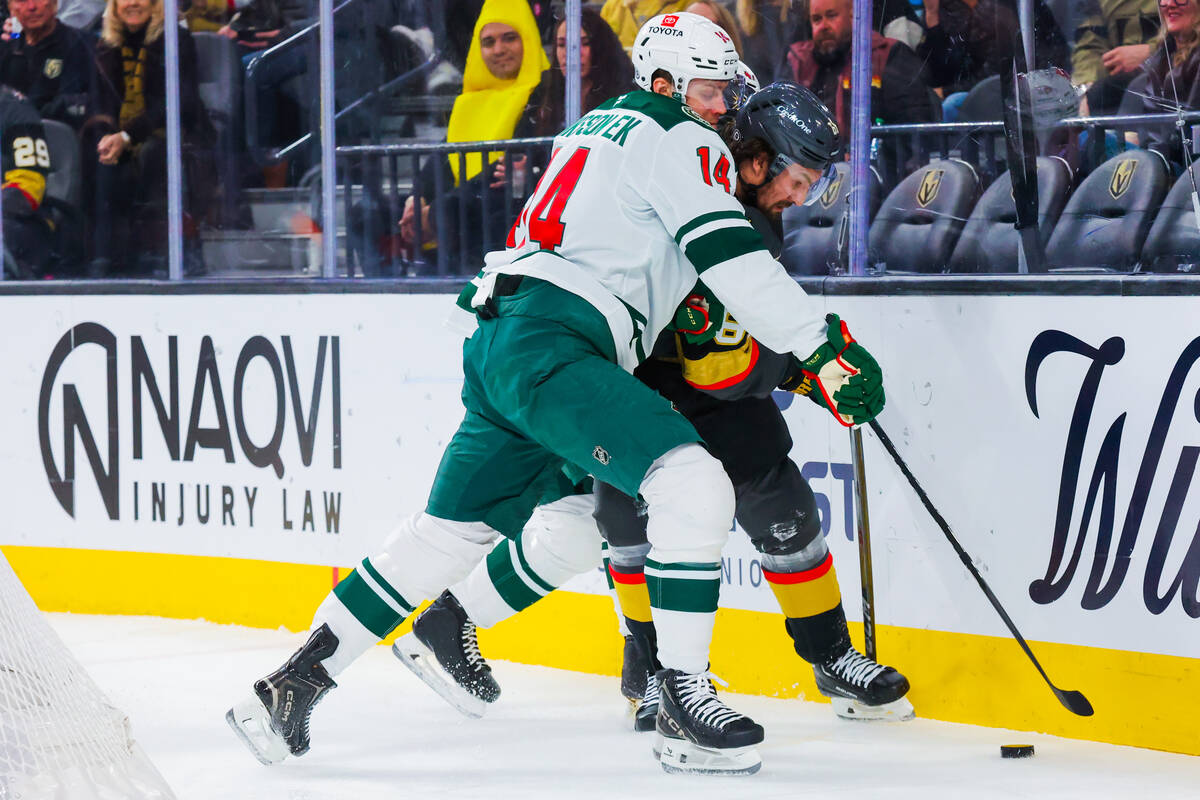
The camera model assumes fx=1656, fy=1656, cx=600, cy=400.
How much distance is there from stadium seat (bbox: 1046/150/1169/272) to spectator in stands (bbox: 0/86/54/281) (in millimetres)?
2906

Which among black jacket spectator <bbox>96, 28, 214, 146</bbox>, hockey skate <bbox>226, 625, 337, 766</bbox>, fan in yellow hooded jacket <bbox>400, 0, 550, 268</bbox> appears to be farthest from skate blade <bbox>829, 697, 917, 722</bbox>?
black jacket spectator <bbox>96, 28, 214, 146</bbox>

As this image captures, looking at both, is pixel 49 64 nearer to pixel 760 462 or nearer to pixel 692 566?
pixel 760 462

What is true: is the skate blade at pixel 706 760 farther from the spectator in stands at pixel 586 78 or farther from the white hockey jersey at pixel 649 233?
the spectator in stands at pixel 586 78

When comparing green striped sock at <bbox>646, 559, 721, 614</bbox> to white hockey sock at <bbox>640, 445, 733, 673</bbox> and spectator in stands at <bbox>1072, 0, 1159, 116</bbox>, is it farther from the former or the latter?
spectator in stands at <bbox>1072, 0, 1159, 116</bbox>

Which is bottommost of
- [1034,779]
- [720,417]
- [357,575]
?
[1034,779]

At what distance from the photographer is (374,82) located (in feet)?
14.0

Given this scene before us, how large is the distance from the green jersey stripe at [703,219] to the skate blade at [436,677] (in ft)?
3.45

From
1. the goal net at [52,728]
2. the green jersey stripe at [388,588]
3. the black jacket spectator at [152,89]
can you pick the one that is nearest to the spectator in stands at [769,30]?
the green jersey stripe at [388,588]

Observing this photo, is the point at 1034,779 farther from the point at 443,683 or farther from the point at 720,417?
the point at 443,683

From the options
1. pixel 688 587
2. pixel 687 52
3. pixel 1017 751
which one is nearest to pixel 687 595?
pixel 688 587

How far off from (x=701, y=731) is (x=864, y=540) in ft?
1.96

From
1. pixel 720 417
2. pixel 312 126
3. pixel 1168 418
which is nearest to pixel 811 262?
pixel 720 417

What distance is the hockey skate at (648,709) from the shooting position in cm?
318

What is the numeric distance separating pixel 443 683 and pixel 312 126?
1.70 meters
